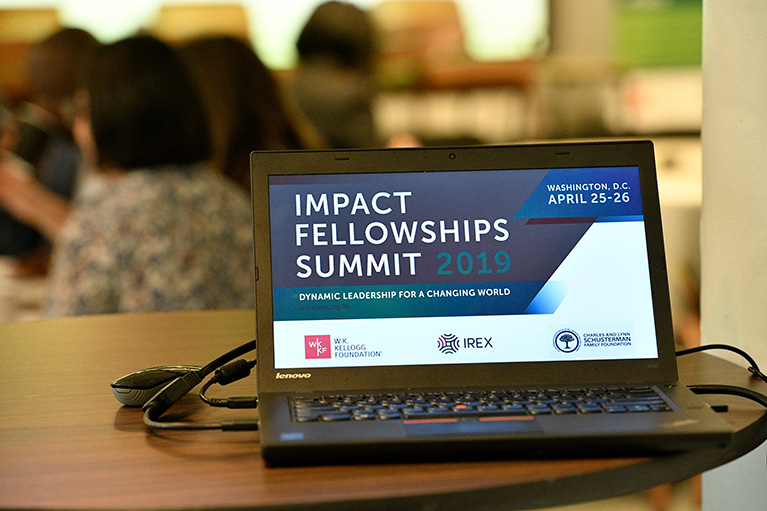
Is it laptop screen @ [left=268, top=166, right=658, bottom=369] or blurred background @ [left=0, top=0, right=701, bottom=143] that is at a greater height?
blurred background @ [left=0, top=0, right=701, bottom=143]

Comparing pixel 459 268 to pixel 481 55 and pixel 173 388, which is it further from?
pixel 481 55

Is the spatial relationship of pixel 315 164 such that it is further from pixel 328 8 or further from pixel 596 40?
pixel 596 40

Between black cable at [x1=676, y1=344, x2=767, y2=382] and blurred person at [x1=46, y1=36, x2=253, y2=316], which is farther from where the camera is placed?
blurred person at [x1=46, y1=36, x2=253, y2=316]

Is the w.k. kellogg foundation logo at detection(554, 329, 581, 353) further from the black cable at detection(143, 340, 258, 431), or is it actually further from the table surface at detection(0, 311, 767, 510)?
the black cable at detection(143, 340, 258, 431)

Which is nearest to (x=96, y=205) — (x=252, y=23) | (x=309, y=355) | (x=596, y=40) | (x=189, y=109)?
(x=189, y=109)

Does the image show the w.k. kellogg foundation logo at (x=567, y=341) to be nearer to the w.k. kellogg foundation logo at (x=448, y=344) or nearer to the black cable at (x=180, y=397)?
the w.k. kellogg foundation logo at (x=448, y=344)

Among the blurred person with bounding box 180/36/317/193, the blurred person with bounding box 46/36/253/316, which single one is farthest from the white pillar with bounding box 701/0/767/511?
the blurred person with bounding box 180/36/317/193

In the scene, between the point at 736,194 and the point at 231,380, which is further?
the point at 736,194

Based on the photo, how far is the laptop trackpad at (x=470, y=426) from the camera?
0.57m

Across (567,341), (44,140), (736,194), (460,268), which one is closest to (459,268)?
(460,268)

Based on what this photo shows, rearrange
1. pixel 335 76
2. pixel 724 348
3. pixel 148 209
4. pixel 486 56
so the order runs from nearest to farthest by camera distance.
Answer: pixel 724 348 → pixel 148 209 → pixel 335 76 → pixel 486 56

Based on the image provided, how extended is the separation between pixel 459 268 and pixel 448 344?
0.22 ft

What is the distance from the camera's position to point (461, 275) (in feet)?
2.36

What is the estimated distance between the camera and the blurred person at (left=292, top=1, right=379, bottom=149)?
9.39 feet
